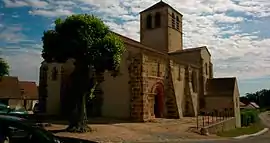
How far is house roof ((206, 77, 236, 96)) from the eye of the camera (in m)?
45.3

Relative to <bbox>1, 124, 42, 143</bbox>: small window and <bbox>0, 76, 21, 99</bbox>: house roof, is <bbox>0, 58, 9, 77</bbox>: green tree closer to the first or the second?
<bbox>0, 76, 21, 99</bbox>: house roof

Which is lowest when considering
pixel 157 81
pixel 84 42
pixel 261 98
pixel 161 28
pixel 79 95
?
pixel 261 98

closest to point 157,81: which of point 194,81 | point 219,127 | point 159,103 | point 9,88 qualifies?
point 159,103

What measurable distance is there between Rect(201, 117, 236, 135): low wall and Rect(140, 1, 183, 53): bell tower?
43.1 ft

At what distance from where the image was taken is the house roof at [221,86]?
149 ft

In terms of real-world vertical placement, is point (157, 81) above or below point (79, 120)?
above

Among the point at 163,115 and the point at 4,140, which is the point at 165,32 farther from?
the point at 4,140

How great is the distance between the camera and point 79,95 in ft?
70.5

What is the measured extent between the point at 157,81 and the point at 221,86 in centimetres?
1736

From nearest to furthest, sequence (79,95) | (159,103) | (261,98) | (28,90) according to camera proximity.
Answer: (79,95), (159,103), (28,90), (261,98)

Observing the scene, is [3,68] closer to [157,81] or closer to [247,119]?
[157,81]

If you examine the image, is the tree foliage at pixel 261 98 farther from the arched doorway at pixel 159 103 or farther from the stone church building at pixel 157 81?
the arched doorway at pixel 159 103

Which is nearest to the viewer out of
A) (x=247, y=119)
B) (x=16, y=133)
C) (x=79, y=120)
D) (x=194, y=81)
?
(x=16, y=133)

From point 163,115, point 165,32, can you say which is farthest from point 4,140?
point 165,32
